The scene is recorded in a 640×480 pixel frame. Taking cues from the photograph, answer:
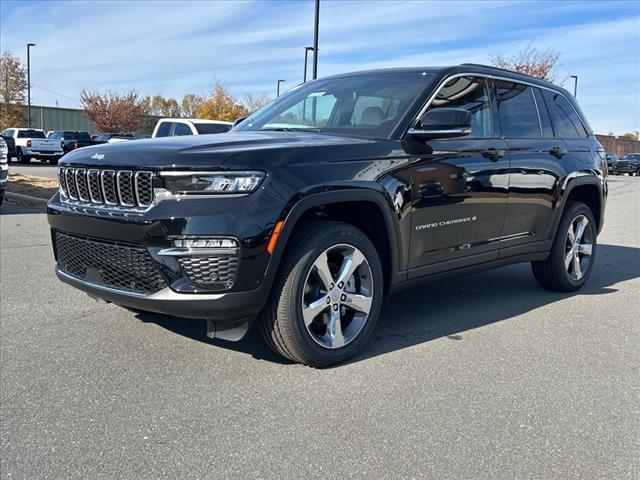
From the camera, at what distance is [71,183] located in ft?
12.7

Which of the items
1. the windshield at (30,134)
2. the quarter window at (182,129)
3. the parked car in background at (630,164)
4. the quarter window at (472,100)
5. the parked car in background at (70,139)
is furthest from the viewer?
the parked car in background at (630,164)

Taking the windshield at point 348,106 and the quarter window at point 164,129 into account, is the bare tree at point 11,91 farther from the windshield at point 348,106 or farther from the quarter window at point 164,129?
the windshield at point 348,106

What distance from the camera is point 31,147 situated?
29.7 m

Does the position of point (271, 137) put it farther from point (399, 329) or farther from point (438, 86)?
point (399, 329)

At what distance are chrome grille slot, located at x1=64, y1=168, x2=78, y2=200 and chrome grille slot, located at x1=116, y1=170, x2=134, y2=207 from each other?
20.5 inches

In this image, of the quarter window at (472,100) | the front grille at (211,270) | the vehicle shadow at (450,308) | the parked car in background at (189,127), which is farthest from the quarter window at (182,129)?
the front grille at (211,270)

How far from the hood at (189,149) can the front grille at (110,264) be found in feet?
1.53

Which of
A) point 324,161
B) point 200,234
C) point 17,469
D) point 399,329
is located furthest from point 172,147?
point 399,329

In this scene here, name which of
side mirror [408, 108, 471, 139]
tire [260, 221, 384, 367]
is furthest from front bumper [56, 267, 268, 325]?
side mirror [408, 108, 471, 139]

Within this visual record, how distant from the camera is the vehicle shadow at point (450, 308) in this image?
4.28 meters

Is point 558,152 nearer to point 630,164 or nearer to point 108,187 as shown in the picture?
point 108,187

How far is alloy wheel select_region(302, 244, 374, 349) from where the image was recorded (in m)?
3.68

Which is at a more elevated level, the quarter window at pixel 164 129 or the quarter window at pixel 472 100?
the quarter window at pixel 472 100

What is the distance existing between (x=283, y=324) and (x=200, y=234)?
713 mm
